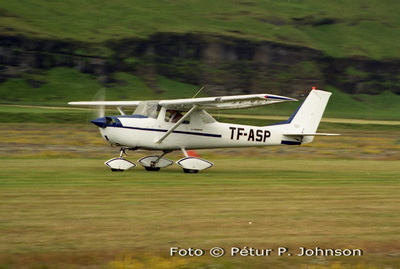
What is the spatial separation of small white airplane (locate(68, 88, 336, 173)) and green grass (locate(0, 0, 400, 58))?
102732 mm

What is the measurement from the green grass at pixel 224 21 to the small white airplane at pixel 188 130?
337 ft

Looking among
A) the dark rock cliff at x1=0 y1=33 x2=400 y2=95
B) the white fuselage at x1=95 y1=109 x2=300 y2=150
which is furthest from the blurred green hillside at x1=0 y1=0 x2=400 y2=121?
the white fuselage at x1=95 y1=109 x2=300 y2=150

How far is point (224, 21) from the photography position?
5610 inches

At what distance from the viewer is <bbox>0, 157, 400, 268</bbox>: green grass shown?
10242 millimetres

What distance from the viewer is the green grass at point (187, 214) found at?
33.6 feet

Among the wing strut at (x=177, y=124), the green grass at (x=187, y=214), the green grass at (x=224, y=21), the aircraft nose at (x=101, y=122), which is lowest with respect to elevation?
the green grass at (x=187, y=214)

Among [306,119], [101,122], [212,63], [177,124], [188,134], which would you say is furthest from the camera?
[212,63]

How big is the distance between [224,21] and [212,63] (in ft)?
66.3

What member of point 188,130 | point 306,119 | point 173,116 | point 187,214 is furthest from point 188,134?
point 187,214

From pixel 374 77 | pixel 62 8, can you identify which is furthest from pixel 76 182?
pixel 62 8

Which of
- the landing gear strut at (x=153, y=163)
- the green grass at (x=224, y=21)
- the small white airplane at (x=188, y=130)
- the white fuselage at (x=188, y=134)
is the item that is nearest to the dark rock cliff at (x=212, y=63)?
the green grass at (x=224, y=21)

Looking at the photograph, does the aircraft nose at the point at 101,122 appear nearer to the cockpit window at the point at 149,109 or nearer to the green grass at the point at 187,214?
the green grass at the point at 187,214

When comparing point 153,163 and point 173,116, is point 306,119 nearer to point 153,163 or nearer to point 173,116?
point 173,116

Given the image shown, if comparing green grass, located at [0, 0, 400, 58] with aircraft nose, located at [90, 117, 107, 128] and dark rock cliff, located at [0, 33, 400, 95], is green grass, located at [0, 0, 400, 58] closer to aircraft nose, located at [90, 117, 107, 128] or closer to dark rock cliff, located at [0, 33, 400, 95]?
dark rock cliff, located at [0, 33, 400, 95]
